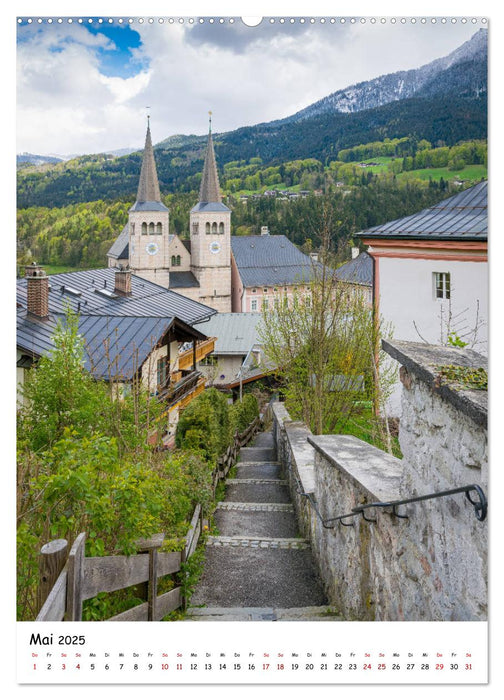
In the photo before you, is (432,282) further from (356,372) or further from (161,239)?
(161,239)

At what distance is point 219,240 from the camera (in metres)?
52.5

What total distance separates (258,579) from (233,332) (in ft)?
89.7

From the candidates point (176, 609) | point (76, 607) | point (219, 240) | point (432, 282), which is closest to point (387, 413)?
point (432, 282)

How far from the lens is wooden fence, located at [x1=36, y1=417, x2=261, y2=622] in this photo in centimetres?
250

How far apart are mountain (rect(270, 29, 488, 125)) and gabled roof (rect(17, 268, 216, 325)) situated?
466 centimetres

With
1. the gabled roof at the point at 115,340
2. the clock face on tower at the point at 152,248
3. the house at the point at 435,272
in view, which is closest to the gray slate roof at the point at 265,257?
the clock face on tower at the point at 152,248

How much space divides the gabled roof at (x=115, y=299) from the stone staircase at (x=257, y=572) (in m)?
3.44

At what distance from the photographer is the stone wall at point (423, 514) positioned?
2.25 metres

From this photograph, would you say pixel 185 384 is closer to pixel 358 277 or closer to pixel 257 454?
pixel 257 454

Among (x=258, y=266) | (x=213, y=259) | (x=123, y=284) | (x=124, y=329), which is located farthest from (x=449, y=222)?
(x=258, y=266)

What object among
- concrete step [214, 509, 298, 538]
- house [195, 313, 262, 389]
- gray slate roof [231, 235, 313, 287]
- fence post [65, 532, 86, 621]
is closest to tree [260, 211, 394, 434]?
concrete step [214, 509, 298, 538]

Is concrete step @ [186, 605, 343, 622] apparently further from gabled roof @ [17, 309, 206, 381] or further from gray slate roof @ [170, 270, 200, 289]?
gray slate roof @ [170, 270, 200, 289]

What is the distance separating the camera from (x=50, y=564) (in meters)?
2.49
